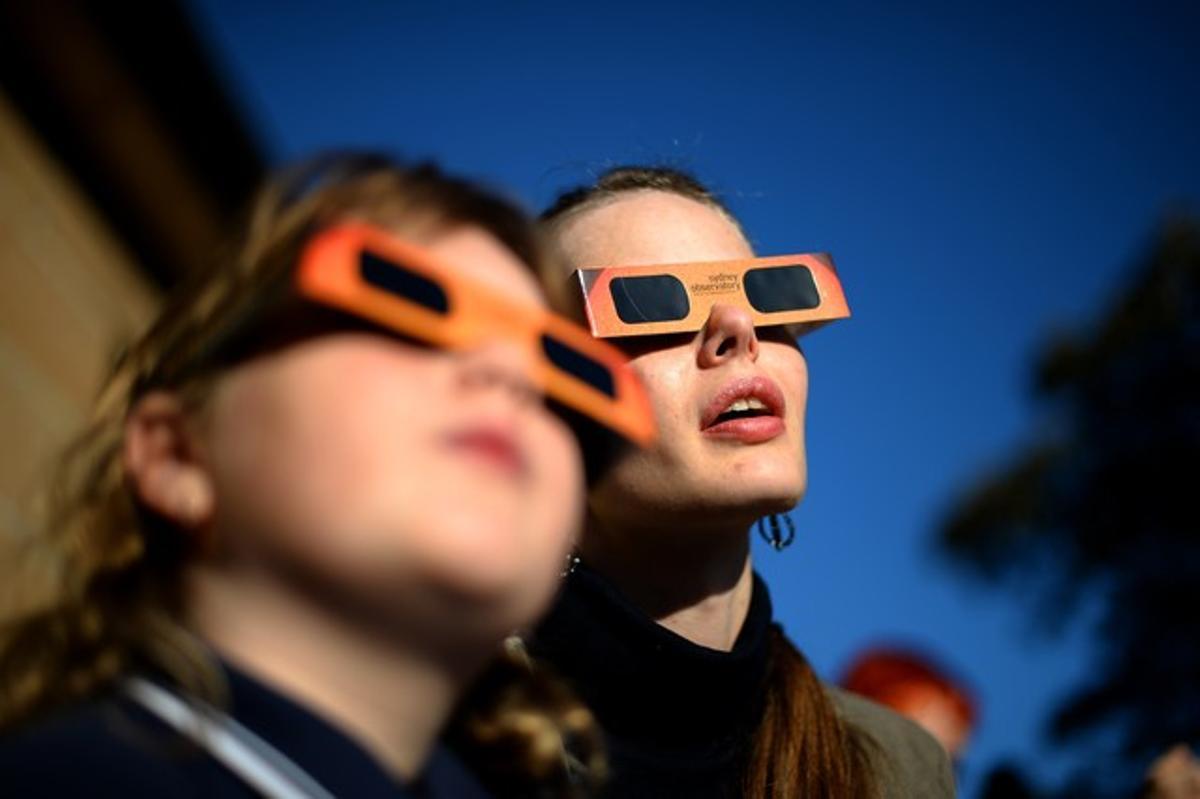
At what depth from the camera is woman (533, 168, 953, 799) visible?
2.16m

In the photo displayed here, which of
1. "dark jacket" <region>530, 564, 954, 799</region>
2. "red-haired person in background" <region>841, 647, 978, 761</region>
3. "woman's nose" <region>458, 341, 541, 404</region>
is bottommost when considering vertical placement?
"red-haired person in background" <region>841, 647, 978, 761</region>

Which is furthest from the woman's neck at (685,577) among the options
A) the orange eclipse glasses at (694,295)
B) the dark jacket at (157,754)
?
the dark jacket at (157,754)

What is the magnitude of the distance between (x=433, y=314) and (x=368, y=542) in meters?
0.25

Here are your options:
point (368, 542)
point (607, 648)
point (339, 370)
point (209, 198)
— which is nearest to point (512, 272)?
point (339, 370)

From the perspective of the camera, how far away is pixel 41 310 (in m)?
4.84

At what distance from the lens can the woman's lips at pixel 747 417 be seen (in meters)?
2.19

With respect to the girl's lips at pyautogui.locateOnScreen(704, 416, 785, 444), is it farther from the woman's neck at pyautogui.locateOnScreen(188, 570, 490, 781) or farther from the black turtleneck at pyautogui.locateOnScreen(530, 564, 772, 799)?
the woman's neck at pyautogui.locateOnScreen(188, 570, 490, 781)

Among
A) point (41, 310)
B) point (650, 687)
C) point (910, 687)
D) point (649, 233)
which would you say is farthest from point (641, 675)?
point (41, 310)

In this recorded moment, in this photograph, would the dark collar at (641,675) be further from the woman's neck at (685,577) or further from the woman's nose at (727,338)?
the woman's nose at (727,338)

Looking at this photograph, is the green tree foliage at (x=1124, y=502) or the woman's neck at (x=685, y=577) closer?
the woman's neck at (x=685, y=577)

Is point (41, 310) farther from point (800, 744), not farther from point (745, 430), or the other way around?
point (800, 744)

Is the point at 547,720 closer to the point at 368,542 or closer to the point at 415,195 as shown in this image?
the point at 368,542

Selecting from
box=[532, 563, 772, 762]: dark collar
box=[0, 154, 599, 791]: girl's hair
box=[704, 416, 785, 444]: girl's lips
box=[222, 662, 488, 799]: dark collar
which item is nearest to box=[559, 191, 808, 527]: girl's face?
box=[704, 416, 785, 444]: girl's lips

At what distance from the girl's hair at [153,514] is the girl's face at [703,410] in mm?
605
